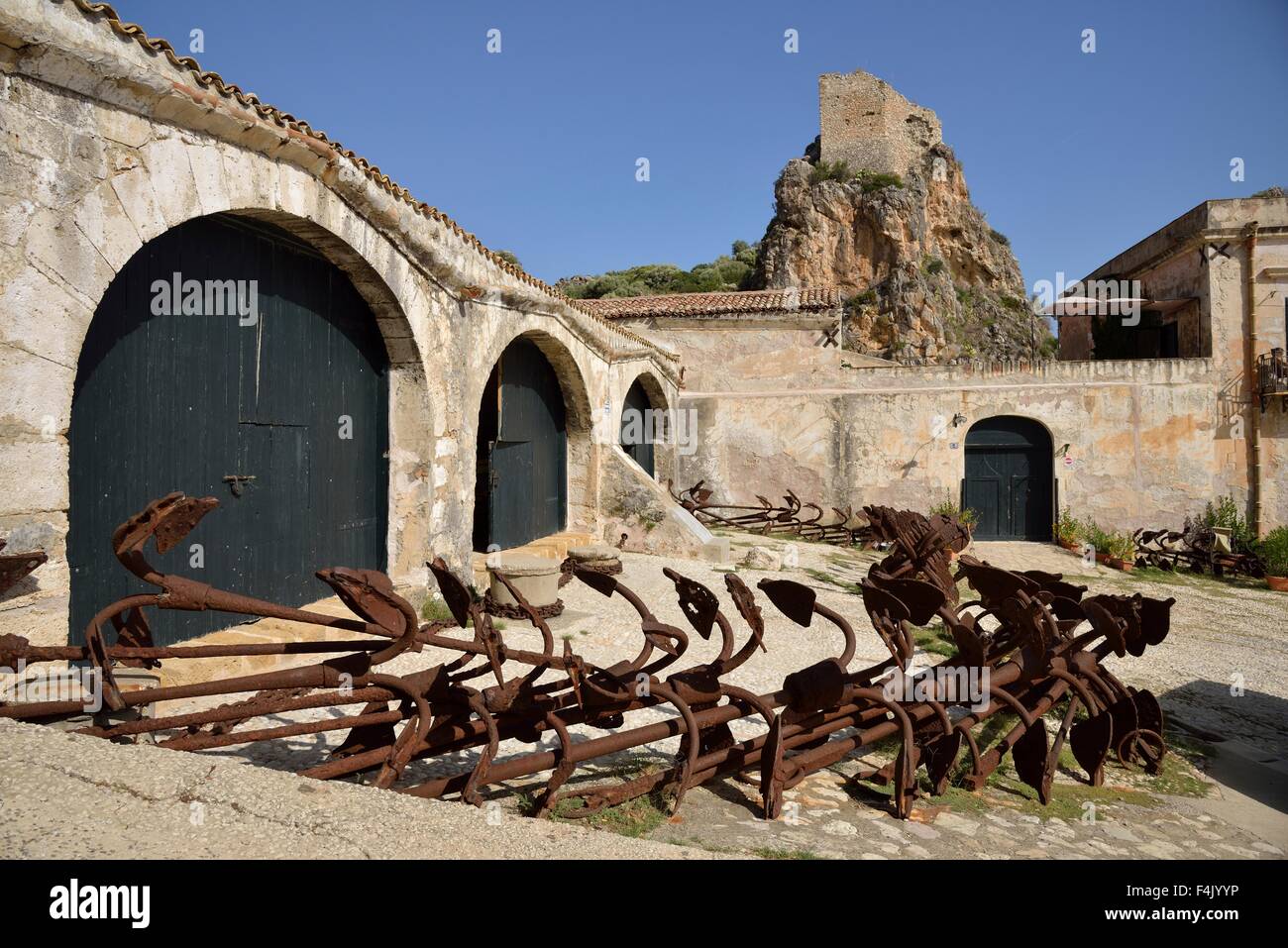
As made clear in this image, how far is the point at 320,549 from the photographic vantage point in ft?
20.5

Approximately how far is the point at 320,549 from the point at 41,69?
3616 mm

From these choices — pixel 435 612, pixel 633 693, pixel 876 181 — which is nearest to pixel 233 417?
pixel 435 612

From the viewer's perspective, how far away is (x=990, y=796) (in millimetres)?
3561

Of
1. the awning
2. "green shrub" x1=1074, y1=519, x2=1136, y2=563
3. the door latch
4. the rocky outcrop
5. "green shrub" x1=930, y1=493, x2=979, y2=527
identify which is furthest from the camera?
the rocky outcrop

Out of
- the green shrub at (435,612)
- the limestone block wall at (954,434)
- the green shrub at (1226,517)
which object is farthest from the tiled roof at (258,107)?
the green shrub at (1226,517)

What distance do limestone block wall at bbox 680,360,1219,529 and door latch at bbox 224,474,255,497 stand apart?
11.9m

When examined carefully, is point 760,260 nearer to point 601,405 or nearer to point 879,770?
point 601,405

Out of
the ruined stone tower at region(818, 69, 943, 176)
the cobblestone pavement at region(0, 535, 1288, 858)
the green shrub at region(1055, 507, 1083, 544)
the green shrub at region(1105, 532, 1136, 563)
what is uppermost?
the ruined stone tower at region(818, 69, 943, 176)

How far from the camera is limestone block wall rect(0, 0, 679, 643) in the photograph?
3.58 m

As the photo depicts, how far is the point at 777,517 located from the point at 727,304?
4.86m

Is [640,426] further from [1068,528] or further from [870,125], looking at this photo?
[870,125]

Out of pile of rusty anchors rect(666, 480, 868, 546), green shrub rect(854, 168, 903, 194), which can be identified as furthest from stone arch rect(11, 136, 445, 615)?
green shrub rect(854, 168, 903, 194)

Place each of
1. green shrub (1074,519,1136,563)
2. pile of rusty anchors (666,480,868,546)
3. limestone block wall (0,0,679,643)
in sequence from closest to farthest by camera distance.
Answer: limestone block wall (0,0,679,643) → green shrub (1074,519,1136,563) → pile of rusty anchors (666,480,868,546)

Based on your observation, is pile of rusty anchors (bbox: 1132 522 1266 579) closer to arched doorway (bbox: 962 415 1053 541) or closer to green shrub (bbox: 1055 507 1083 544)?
green shrub (bbox: 1055 507 1083 544)
